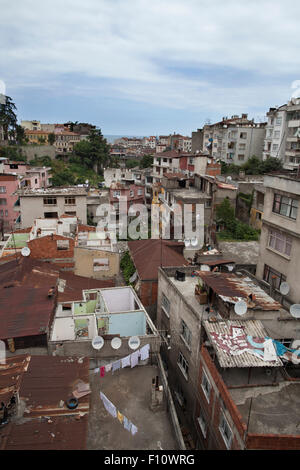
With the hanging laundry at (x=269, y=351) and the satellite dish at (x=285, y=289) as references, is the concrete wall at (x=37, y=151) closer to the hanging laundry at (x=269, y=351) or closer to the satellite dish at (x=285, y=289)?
the satellite dish at (x=285, y=289)

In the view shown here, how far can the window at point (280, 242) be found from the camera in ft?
52.0

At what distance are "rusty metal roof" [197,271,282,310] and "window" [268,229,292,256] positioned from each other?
3446mm

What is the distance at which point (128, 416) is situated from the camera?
1100 cm

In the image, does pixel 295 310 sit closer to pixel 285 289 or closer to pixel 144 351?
pixel 285 289

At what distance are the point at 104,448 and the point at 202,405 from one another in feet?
14.5

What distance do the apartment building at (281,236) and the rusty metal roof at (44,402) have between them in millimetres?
10750

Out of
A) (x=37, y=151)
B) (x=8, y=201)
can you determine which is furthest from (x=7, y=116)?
(x=8, y=201)

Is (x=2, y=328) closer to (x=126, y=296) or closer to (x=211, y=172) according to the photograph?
(x=126, y=296)

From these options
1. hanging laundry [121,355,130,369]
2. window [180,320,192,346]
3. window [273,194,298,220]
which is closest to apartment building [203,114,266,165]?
window [273,194,298,220]

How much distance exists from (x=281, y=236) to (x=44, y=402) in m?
13.3

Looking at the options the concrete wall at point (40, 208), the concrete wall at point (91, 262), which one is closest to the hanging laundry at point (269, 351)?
the concrete wall at point (91, 262)

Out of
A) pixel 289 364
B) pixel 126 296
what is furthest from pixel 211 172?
pixel 289 364

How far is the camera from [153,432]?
10.3 metres

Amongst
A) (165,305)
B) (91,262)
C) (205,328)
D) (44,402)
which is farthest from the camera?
(91,262)
